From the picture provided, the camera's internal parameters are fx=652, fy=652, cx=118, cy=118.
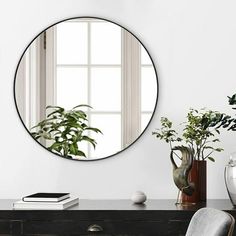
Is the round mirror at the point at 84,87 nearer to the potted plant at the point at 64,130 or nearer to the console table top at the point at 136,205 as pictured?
the potted plant at the point at 64,130

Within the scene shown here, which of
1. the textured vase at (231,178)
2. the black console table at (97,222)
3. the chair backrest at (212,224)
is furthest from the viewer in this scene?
the textured vase at (231,178)

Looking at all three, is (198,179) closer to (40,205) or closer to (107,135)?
(107,135)

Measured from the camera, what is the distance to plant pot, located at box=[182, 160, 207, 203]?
326 cm

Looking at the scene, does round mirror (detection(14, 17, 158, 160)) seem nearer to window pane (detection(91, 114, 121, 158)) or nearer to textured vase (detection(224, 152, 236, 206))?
window pane (detection(91, 114, 121, 158))

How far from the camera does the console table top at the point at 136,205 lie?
9.96ft

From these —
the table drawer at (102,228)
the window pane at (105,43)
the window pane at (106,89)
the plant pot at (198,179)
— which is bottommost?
the table drawer at (102,228)

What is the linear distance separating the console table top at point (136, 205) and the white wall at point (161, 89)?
143 mm

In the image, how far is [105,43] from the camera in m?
3.56

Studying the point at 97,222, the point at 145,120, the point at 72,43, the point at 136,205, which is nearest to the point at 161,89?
the point at 145,120

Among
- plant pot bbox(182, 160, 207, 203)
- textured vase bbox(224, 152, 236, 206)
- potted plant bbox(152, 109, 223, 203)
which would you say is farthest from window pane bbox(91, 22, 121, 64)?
textured vase bbox(224, 152, 236, 206)

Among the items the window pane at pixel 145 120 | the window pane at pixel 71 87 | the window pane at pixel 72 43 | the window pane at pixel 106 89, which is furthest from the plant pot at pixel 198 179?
the window pane at pixel 72 43

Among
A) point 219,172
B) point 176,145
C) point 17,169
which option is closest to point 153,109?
point 176,145

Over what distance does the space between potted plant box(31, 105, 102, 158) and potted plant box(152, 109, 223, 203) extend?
0.40 metres

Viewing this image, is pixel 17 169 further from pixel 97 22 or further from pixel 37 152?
pixel 97 22
